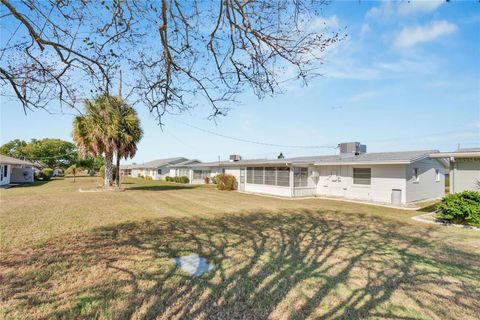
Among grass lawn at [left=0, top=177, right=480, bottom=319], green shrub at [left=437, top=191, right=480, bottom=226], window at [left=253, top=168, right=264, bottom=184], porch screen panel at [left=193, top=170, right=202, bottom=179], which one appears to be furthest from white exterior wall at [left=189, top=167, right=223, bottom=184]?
green shrub at [left=437, top=191, right=480, bottom=226]

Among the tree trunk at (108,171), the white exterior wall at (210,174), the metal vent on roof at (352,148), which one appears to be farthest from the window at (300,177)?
the tree trunk at (108,171)

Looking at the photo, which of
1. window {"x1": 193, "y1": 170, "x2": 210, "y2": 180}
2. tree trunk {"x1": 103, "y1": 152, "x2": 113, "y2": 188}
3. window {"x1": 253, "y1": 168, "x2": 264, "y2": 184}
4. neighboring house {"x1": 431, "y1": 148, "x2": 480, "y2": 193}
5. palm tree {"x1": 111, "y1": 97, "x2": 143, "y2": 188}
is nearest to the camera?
neighboring house {"x1": 431, "y1": 148, "x2": 480, "y2": 193}

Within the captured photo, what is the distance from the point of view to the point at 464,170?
1069 centimetres

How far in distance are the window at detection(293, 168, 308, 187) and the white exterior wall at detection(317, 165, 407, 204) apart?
44.7 inches

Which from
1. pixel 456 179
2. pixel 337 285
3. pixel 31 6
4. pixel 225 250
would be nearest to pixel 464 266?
pixel 337 285

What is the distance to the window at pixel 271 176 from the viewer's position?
20.5 metres

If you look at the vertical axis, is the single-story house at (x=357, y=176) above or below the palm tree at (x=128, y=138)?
below

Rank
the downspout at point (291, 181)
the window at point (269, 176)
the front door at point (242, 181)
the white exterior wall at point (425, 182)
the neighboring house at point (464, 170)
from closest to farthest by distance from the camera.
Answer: the neighboring house at point (464, 170) → the white exterior wall at point (425, 182) → the downspout at point (291, 181) → the window at point (269, 176) → the front door at point (242, 181)

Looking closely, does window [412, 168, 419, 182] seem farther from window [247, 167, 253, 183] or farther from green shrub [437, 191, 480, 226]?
window [247, 167, 253, 183]

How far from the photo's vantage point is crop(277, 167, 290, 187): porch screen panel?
756 inches

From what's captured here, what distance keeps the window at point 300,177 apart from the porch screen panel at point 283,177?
23.3 inches

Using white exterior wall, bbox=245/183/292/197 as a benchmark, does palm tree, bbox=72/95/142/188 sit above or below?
above

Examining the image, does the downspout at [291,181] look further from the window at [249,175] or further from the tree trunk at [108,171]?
the tree trunk at [108,171]

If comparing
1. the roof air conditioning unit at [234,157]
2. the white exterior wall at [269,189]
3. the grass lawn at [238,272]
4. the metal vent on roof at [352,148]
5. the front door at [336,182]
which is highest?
the metal vent on roof at [352,148]
